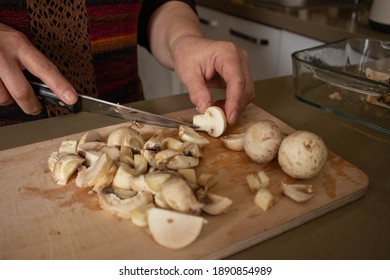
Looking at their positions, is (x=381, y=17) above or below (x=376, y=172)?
above

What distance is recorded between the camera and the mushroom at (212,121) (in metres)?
0.88

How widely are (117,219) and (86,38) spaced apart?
642mm

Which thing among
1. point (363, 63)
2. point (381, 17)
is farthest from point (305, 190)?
point (381, 17)

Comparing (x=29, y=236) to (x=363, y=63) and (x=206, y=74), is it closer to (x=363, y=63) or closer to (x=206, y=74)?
(x=206, y=74)

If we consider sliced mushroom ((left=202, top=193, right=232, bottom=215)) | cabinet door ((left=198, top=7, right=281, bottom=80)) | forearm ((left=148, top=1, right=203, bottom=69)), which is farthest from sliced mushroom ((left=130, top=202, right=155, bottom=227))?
cabinet door ((left=198, top=7, right=281, bottom=80))

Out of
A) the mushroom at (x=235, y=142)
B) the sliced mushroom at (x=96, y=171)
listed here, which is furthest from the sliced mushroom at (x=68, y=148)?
the mushroom at (x=235, y=142)

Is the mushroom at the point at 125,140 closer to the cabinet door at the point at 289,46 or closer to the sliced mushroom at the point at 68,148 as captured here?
the sliced mushroom at the point at 68,148

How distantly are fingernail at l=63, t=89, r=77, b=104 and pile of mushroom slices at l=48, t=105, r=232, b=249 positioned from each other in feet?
0.28

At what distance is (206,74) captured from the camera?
0.97 meters

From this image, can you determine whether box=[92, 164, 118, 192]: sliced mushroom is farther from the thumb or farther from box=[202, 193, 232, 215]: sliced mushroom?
the thumb
